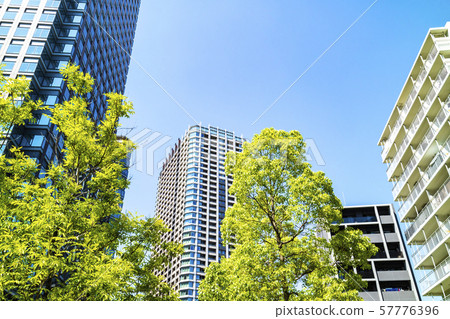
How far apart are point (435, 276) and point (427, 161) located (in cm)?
1033

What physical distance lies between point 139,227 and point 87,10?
1973 inches

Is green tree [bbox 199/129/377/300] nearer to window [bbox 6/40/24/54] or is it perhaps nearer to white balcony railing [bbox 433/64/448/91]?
white balcony railing [bbox 433/64/448/91]

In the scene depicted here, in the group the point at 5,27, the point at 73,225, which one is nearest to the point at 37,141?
the point at 5,27

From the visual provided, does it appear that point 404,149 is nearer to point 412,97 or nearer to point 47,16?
point 412,97

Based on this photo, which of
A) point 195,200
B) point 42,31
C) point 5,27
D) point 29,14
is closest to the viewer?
point 5,27

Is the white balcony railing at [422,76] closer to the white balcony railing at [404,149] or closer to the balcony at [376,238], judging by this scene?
the white balcony railing at [404,149]

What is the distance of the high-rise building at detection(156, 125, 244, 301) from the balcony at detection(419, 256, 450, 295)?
70.9 m

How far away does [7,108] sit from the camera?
346 inches

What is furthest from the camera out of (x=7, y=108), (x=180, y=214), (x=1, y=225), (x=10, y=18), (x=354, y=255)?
(x=180, y=214)

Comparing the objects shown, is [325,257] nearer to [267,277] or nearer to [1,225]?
[267,277]

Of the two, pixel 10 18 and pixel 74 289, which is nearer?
pixel 74 289

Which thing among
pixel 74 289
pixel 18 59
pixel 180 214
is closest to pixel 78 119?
pixel 74 289

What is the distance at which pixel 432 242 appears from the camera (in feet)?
93.6

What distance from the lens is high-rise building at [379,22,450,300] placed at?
2680 cm
